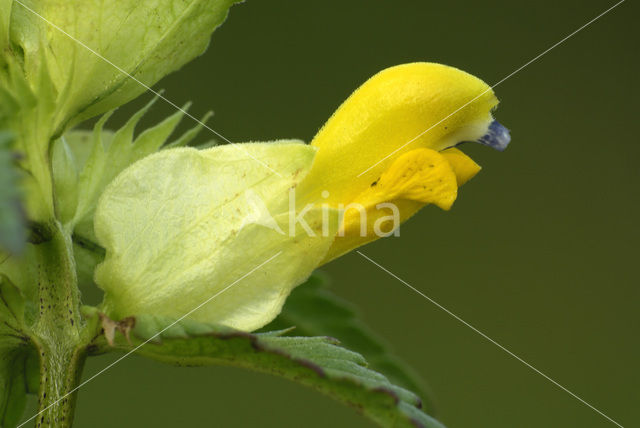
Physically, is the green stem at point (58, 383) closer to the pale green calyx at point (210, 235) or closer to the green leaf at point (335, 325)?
the pale green calyx at point (210, 235)

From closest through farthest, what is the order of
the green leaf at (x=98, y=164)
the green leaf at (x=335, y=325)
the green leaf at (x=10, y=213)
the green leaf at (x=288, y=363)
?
the green leaf at (x=10, y=213), the green leaf at (x=288, y=363), the green leaf at (x=98, y=164), the green leaf at (x=335, y=325)

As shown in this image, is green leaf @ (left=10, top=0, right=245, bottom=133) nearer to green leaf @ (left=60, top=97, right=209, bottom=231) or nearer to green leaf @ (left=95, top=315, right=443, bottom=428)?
green leaf @ (left=60, top=97, right=209, bottom=231)

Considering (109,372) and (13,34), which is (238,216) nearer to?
(13,34)

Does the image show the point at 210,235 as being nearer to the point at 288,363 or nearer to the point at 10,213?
the point at 288,363

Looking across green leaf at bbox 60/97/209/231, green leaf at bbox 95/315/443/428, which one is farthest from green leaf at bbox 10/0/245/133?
green leaf at bbox 95/315/443/428

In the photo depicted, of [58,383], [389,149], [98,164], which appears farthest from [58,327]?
[389,149]

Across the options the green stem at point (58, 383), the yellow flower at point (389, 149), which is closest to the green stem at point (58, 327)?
the green stem at point (58, 383)
